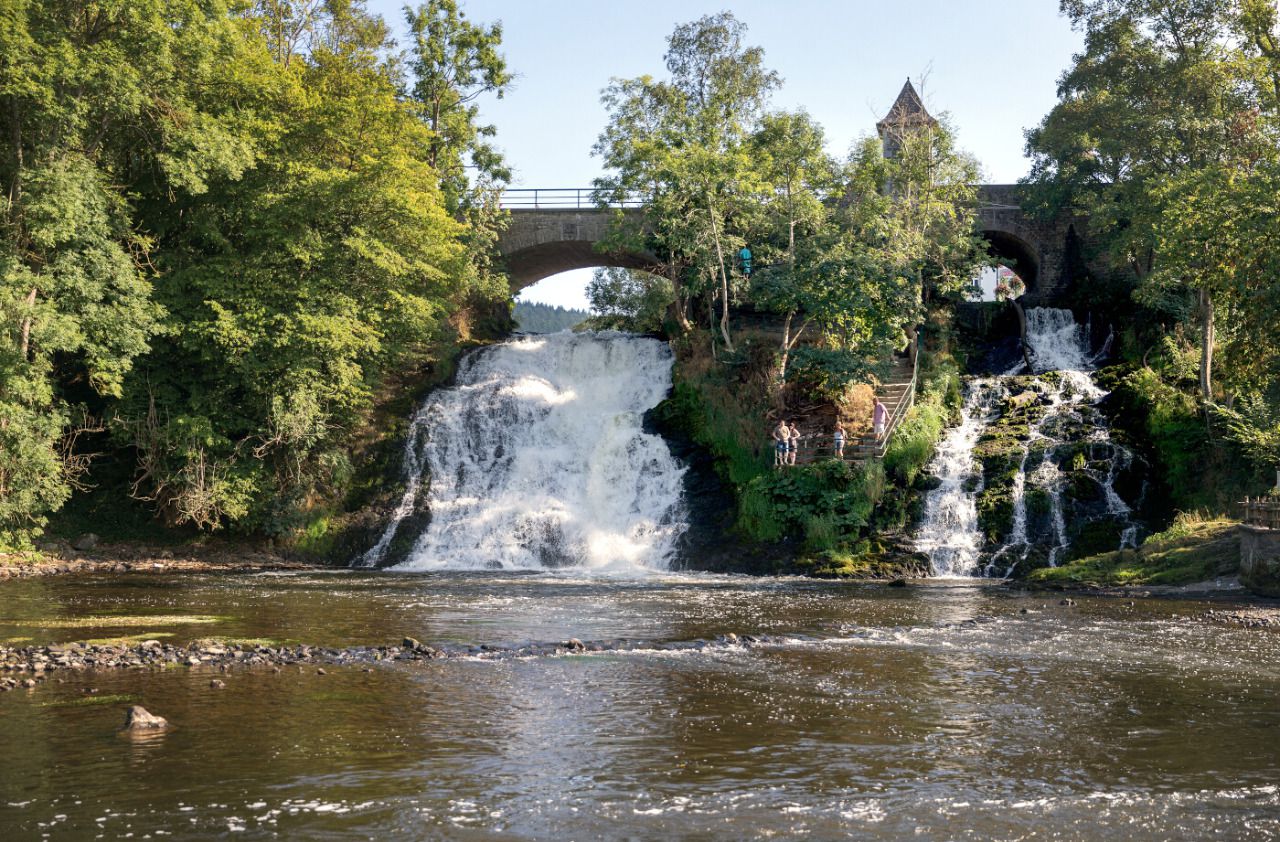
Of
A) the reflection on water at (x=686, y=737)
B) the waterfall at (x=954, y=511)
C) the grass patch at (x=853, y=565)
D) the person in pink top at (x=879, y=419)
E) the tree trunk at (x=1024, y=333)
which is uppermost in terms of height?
the tree trunk at (x=1024, y=333)

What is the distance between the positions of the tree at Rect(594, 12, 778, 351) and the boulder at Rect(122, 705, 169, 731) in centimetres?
2504

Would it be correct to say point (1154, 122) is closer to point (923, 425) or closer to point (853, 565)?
point (923, 425)

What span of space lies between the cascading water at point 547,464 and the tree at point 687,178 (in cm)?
394

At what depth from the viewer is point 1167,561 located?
23.4 metres

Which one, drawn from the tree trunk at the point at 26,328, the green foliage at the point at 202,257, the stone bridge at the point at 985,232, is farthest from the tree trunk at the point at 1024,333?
the tree trunk at the point at 26,328

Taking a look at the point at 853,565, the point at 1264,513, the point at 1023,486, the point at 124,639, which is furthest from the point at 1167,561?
the point at 124,639

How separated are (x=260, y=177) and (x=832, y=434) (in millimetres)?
17637

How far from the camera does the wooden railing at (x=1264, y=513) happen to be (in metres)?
20.6

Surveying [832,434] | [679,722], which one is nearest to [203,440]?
[832,434]

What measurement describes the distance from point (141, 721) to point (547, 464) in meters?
23.1

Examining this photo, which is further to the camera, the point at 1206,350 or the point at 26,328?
the point at 1206,350

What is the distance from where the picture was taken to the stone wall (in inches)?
811

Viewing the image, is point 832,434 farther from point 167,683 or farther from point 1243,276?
point 167,683

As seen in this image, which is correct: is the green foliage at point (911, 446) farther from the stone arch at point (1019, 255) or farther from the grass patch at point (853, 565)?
the stone arch at point (1019, 255)
